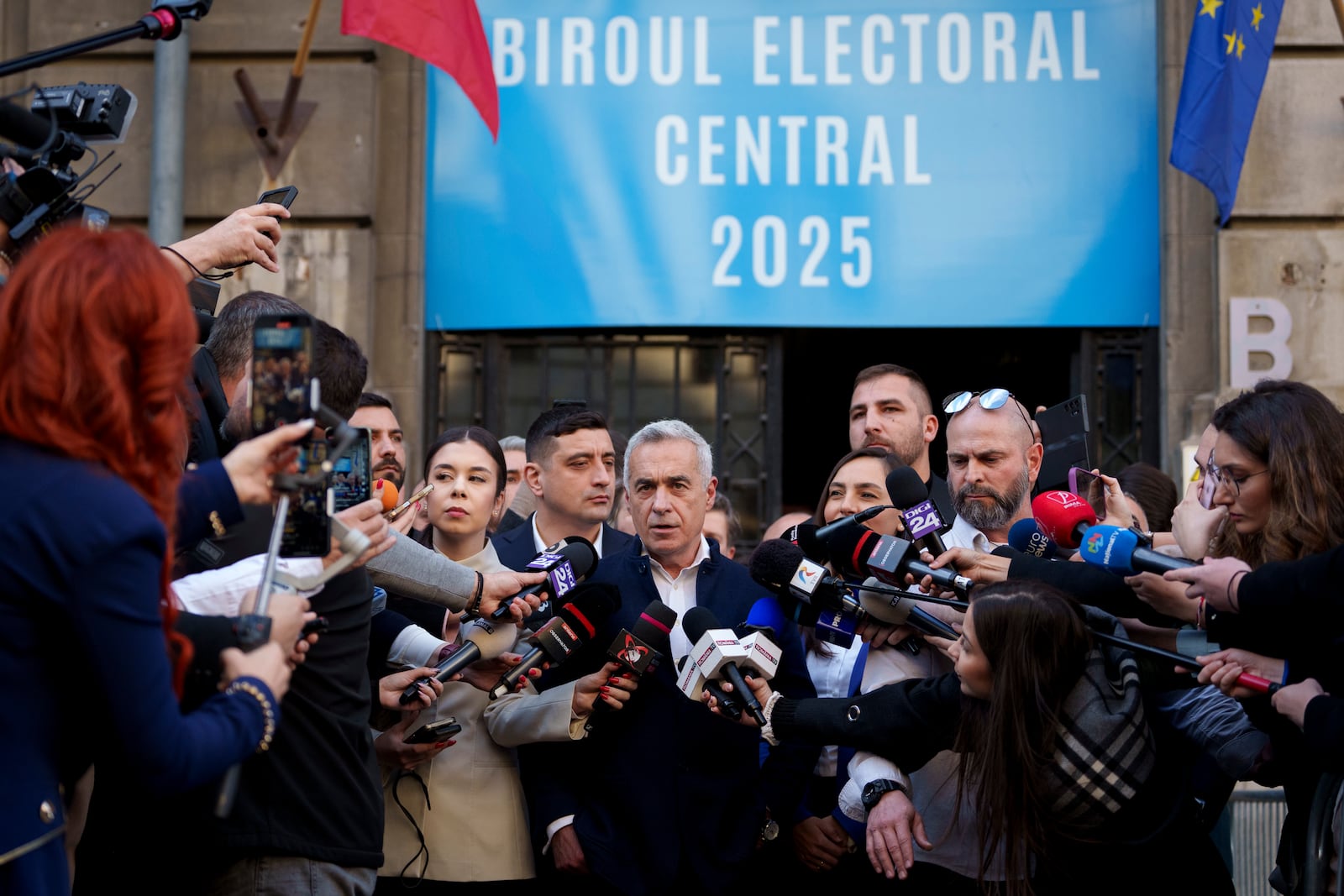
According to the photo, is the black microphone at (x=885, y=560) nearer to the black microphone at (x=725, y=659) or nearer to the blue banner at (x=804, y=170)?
the black microphone at (x=725, y=659)

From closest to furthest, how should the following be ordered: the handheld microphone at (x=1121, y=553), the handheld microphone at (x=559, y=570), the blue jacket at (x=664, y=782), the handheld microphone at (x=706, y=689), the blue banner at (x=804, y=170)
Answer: the handheld microphone at (x=1121, y=553) < the handheld microphone at (x=706, y=689) < the handheld microphone at (x=559, y=570) < the blue jacket at (x=664, y=782) < the blue banner at (x=804, y=170)

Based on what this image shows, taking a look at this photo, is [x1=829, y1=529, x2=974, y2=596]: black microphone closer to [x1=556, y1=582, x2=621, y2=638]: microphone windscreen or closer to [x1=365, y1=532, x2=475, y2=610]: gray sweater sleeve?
[x1=556, y1=582, x2=621, y2=638]: microphone windscreen

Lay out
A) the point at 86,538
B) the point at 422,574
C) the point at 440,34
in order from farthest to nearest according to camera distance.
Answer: the point at 440,34 < the point at 422,574 < the point at 86,538

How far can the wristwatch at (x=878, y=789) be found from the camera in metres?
4.19

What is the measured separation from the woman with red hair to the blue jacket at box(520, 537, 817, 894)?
6.58 feet

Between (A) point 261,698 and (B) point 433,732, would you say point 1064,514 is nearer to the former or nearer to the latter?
(B) point 433,732

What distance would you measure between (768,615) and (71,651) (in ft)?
8.20

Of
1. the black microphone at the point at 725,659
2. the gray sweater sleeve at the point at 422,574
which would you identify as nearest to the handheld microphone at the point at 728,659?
the black microphone at the point at 725,659

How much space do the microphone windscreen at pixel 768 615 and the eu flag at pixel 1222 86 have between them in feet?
14.0

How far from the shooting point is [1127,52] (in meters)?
8.38

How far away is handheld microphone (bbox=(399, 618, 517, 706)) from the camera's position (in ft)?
13.1

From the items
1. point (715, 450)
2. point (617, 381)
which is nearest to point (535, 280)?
point (617, 381)

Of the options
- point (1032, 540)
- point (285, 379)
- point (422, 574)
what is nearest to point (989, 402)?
point (1032, 540)

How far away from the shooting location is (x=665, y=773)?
436 cm
